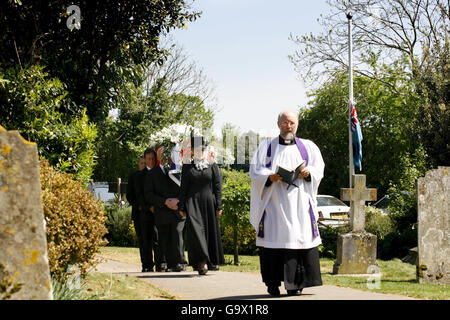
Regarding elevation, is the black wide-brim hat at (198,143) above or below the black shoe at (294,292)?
above

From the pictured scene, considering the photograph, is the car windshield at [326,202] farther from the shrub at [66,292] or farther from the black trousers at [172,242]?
the shrub at [66,292]

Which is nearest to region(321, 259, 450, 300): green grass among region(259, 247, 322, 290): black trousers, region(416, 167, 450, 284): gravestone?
region(416, 167, 450, 284): gravestone

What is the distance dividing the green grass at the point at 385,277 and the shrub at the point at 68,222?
2.84 ft

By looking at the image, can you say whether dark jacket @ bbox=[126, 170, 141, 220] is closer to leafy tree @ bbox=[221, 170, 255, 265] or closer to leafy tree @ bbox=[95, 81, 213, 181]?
leafy tree @ bbox=[221, 170, 255, 265]

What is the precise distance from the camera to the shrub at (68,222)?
7473 mm

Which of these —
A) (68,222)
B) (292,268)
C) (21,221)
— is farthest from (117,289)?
Answer: (21,221)

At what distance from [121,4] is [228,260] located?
6514mm

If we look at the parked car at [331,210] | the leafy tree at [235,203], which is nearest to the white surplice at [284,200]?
the leafy tree at [235,203]

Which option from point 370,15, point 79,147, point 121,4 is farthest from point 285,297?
point 370,15

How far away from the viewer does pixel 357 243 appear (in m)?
13.0

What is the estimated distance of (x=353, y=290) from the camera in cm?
888

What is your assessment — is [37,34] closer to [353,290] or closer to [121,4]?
[121,4]

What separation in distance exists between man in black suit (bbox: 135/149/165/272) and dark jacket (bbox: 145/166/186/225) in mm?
180

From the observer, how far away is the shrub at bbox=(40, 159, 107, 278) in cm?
747
